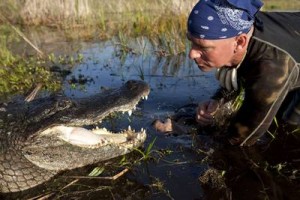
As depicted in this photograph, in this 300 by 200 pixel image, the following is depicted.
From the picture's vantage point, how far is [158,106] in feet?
13.3

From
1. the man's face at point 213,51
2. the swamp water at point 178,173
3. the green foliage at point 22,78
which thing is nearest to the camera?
the swamp water at point 178,173

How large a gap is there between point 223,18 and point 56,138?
4.93ft

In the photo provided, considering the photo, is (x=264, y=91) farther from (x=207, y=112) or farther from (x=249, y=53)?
(x=207, y=112)

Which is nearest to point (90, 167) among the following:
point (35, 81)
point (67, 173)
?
point (67, 173)

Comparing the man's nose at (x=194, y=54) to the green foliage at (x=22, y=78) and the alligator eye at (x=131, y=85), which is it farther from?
the green foliage at (x=22, y=78)

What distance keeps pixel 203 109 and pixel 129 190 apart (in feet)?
3.78

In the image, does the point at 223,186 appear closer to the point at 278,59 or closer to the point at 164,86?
the point at 278,59

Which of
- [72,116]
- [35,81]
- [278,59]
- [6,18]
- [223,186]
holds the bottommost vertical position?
[6,18]

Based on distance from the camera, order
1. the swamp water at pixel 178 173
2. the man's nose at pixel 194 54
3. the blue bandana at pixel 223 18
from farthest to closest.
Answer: the man's nose at pixel 194 54, the blue bandana at pixel 223 18, the swamp water at pixel 178 173

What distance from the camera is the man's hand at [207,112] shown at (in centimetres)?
327

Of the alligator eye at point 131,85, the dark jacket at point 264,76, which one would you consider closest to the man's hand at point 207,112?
the dark jacket at point 264,76

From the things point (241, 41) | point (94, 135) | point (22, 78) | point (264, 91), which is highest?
point (241, 41)

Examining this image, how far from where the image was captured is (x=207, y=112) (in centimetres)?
330

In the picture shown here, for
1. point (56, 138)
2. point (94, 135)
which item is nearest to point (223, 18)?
point (94, 135)
